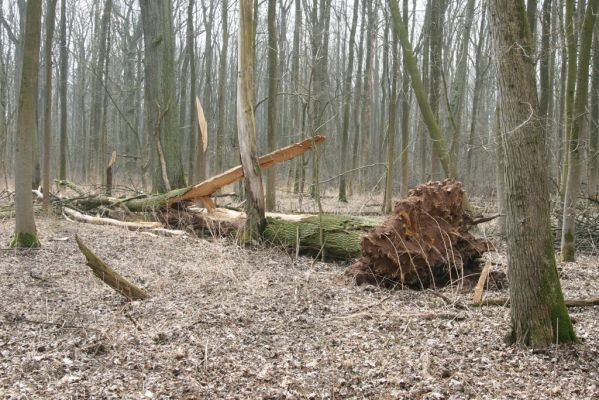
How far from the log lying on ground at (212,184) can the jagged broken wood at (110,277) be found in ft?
12.2

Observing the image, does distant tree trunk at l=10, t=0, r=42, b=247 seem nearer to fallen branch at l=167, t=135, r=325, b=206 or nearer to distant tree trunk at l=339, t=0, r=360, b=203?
fallen branch at l=167, t=135, r=325, b=206

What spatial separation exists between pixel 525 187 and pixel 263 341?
7.39 ft

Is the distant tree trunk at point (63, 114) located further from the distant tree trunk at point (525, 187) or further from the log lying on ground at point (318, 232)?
the distant tree trunk at point (525, 187)

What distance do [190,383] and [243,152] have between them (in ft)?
17.1

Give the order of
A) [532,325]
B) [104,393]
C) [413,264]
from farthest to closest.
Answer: [413,264] < [532,325] < [104,393]

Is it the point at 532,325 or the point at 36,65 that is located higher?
the point at 36,65

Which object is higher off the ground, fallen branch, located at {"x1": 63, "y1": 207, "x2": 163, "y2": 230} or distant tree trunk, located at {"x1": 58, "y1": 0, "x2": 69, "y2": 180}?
distant tree trunk, located at {"x1": 58, "y1": 0, "x2": 69, "y2": 180}

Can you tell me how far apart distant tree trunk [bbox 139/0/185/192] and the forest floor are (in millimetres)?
5954

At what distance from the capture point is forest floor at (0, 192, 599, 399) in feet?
11.1

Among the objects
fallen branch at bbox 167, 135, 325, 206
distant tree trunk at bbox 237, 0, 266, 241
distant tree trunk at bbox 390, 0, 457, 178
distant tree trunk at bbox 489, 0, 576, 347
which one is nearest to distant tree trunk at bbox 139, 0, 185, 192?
fallen branch at bbox 167, 135, 325, 206

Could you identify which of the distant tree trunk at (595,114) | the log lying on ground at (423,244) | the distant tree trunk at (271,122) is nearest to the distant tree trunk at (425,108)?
the distant tree trunk at (271,122)

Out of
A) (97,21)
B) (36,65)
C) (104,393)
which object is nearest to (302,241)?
(36,65)

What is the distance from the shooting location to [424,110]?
9.39 metres

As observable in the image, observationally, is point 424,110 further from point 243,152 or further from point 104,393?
point 104,393
